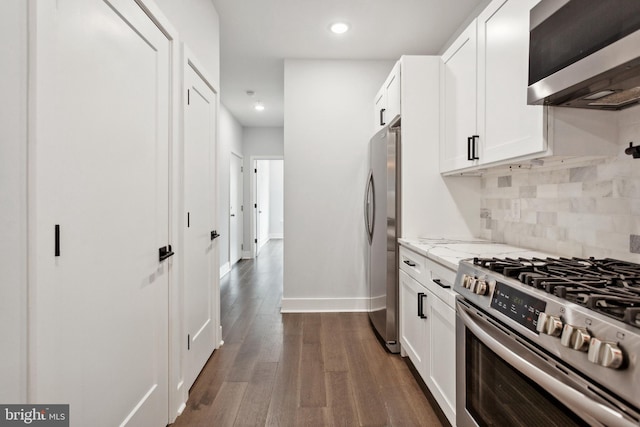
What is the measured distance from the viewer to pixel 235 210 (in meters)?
6.43

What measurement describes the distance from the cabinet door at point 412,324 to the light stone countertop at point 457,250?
0.24 meters

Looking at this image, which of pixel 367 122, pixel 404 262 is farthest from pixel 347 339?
pixel 367 122

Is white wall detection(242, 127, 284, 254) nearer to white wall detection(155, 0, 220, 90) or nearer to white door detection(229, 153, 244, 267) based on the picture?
white door detection(229, 153, 244, 267)

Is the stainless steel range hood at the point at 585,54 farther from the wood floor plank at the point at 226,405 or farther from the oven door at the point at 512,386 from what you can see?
the wood floor plank at the point at 226,405

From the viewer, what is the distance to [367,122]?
3664 millimetres

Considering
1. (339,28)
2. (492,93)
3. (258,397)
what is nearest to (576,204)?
(492,93)

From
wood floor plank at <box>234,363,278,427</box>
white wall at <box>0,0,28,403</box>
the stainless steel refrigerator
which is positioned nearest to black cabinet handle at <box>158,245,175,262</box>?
white wall at <box>0,0,28,403</box>

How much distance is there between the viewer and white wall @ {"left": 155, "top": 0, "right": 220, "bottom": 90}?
1.92 m

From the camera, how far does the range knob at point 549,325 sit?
35.6 inches

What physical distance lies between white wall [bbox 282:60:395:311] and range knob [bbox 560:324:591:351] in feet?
9.24

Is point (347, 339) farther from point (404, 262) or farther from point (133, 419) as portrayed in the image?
point (133, 419)

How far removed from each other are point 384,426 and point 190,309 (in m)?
1.31

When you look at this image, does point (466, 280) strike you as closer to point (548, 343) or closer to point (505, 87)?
point (548, 343)

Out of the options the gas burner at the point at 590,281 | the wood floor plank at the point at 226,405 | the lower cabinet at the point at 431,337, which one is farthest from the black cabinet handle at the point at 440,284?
the wood floor plank at the point at 226,405
